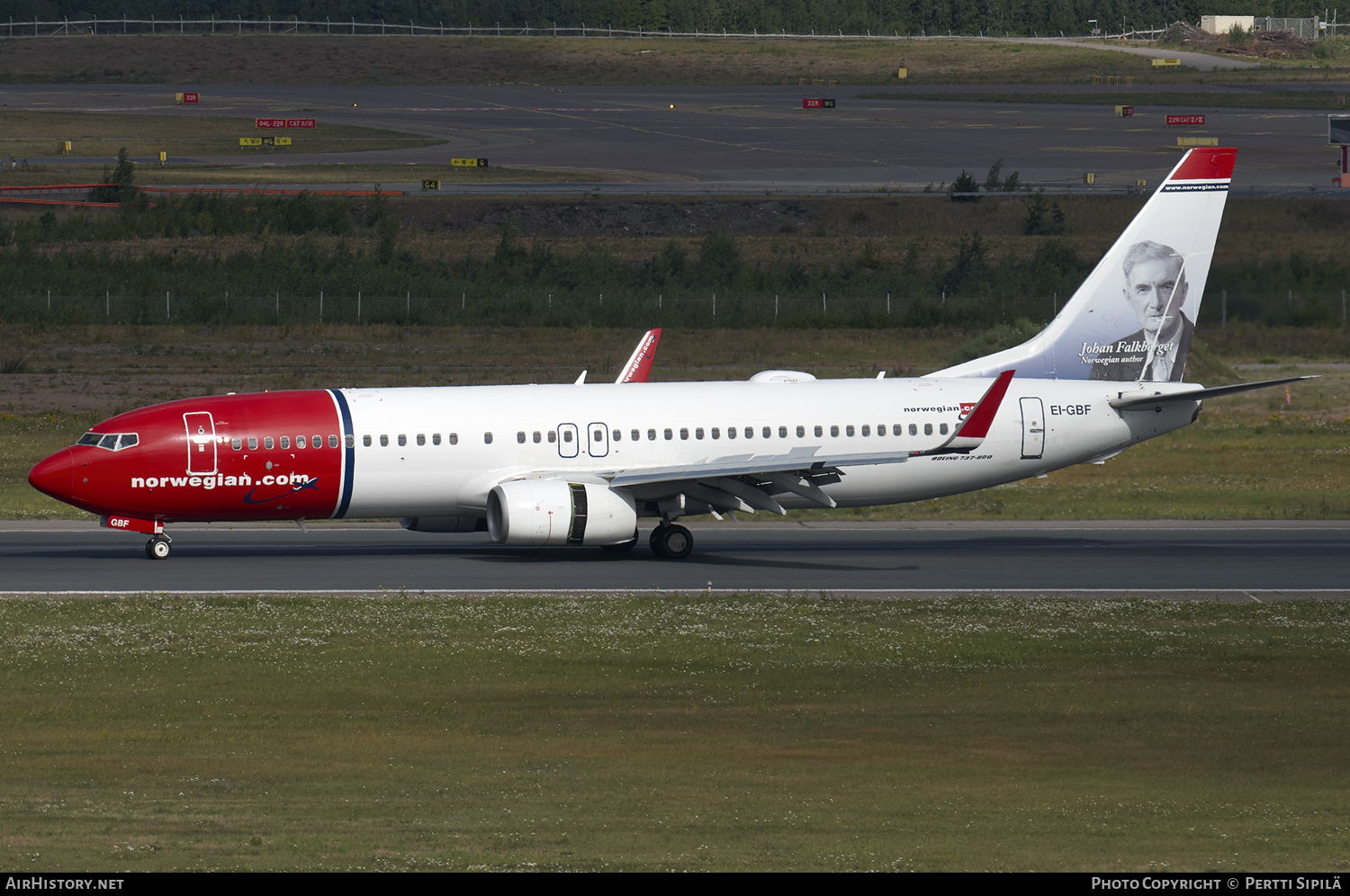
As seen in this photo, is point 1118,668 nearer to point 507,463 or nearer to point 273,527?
point 507,463

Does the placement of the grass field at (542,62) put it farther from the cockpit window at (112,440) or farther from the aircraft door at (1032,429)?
the cockpit window at (112,440)

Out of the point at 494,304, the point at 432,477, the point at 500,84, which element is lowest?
the point at 432,477

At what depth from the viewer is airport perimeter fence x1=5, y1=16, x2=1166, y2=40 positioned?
593ft

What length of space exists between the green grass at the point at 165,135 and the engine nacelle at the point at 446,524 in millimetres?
88493

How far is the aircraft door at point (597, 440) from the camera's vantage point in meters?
35.7

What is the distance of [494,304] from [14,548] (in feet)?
163

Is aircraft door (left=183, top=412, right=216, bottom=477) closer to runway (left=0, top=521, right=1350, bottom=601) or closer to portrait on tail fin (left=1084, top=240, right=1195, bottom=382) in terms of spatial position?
runway (left=0, top=521, right=1350, bottom=601)

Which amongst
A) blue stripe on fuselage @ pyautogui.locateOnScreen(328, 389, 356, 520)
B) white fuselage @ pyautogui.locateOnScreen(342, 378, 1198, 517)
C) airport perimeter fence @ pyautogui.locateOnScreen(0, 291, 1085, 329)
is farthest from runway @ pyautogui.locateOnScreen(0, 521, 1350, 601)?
airport perimeter fence @ pyautogui.locateOnScreen(0, 291, 1085, 329)

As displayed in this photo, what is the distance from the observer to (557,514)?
111 feet

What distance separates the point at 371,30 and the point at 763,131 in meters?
74.0

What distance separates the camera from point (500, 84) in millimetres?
157250

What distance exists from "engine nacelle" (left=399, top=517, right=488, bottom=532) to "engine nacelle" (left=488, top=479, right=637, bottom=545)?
76.3 inches

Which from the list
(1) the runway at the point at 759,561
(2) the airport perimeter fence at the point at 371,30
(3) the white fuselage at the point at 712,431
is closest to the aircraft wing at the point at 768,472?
(3) the white fuselage at the point at 712,431

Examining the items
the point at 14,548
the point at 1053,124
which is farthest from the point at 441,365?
A: the point at 1053,124
